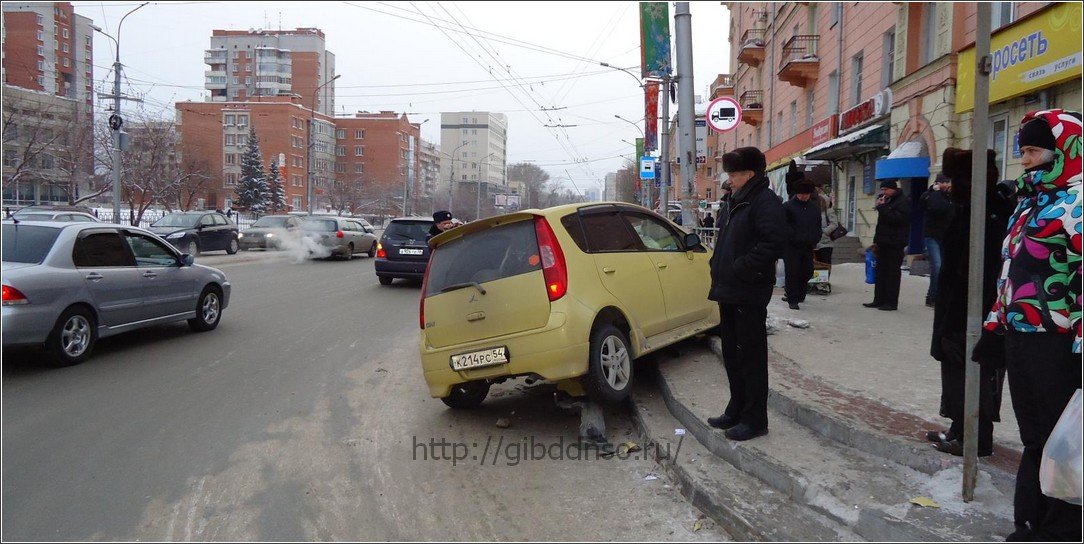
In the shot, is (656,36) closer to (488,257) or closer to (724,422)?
(488,257)

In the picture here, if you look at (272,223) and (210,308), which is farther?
(272,223)

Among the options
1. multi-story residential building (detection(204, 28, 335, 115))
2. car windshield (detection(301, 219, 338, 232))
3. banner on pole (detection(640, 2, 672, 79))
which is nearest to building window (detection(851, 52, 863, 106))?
banner on pole (detection(640, 2, 672, 79))

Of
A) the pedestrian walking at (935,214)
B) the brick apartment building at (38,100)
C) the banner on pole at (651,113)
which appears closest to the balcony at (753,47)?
the banner on pole at (651,113)

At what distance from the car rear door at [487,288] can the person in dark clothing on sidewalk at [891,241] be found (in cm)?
590

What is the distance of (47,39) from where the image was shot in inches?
1094

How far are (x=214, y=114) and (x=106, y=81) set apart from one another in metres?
21.8

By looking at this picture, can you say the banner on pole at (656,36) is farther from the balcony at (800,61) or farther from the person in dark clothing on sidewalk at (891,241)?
the balcony at (800,61)

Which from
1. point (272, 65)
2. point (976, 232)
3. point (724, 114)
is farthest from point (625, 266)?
point (272, 65)

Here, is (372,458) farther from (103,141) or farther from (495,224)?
(103,141)

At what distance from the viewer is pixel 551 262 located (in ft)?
16.7

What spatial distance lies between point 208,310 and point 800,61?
68.6 ft

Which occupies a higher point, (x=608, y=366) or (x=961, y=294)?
(x=961, y=294)

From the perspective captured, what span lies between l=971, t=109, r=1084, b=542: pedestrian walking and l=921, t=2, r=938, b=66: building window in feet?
48.9

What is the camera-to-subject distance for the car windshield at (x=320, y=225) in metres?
22.8
